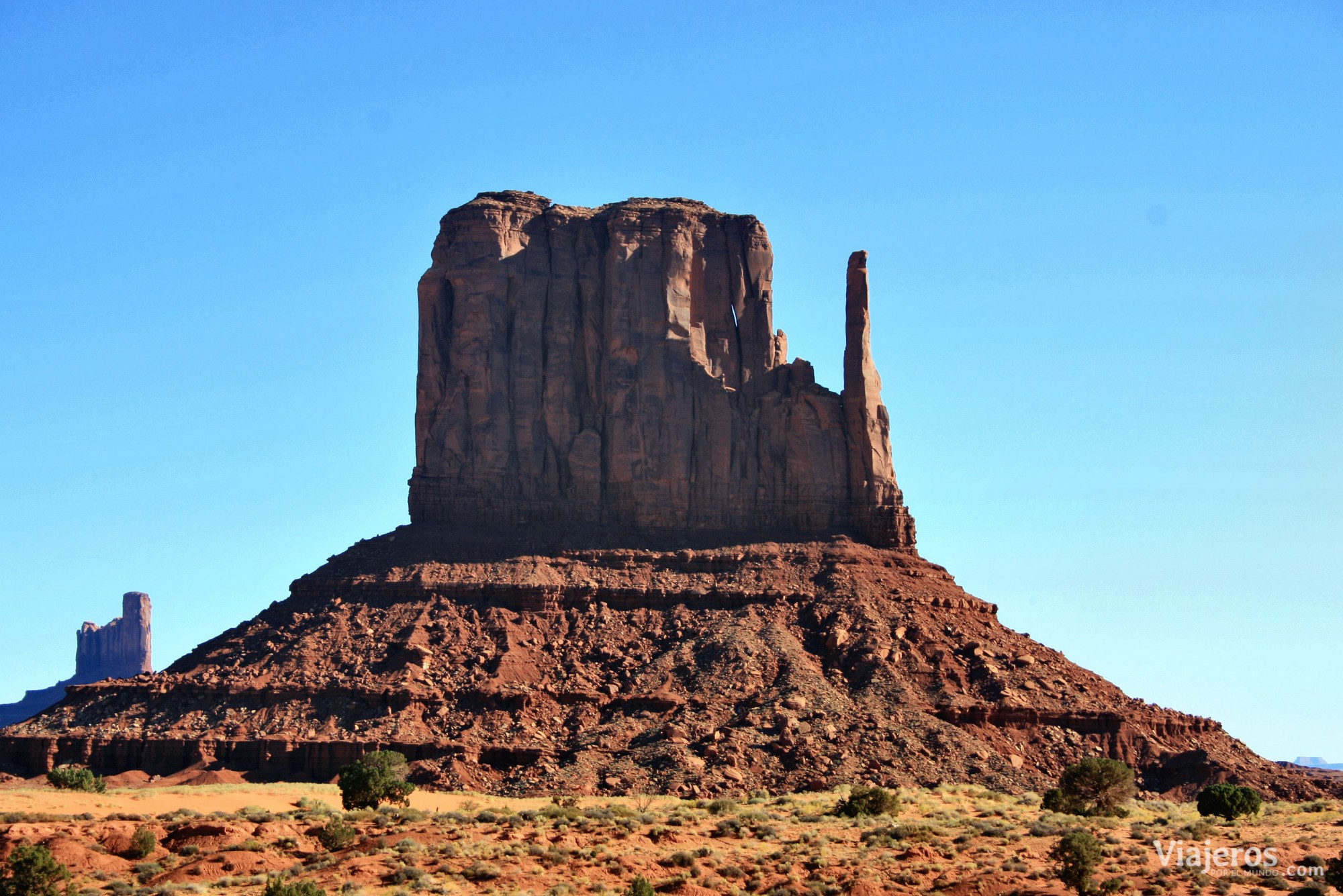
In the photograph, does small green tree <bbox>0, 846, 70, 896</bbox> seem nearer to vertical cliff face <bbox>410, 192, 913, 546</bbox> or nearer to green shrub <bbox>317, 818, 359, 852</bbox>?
green shrub <bbox>317, 818, 359, 852</bbox>

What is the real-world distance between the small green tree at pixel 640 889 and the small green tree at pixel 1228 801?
29345 millimetres

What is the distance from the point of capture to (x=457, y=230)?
368ft

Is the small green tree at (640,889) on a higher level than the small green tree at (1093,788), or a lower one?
lower

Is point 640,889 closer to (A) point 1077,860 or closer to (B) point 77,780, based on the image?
(A) point 1077,860

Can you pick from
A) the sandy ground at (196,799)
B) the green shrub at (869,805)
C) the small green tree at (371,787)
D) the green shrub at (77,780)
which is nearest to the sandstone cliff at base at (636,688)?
the sandy ground at (196,799)

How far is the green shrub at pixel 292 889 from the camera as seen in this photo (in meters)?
51.3

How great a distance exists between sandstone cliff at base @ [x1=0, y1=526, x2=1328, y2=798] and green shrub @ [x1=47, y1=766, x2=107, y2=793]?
426 centimetres

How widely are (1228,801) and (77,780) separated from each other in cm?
4554

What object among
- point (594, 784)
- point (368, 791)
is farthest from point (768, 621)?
point (368, 791)

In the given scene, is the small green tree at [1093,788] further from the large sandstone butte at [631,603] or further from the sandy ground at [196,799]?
the sandy ground at [196,799]

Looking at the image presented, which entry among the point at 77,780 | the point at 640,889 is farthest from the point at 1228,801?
the point at 77,780

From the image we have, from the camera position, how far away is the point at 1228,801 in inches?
2980

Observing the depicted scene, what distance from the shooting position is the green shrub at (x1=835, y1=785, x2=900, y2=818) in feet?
234

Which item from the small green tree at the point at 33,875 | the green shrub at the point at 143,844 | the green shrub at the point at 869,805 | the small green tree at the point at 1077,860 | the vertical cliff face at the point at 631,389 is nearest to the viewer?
the small green tree at the point at 33,875
